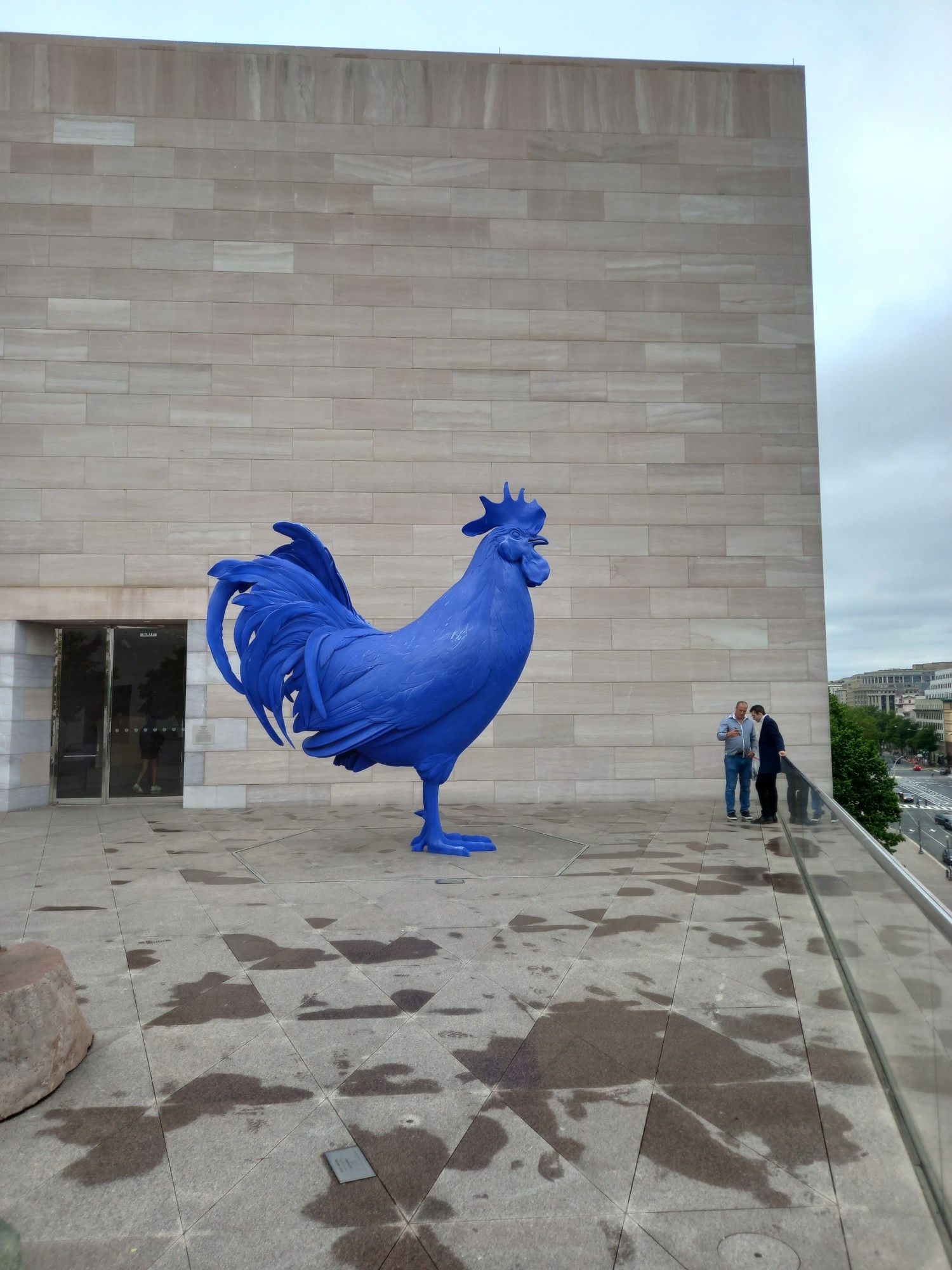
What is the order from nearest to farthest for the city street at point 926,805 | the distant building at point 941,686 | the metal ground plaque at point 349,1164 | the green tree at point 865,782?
the metal ground plaque at point 349,1164 → the green tree at point 865,782 → the city street at point 926,805 → the distant building at point 941,686

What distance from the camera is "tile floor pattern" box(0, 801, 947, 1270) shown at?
95.2 inches

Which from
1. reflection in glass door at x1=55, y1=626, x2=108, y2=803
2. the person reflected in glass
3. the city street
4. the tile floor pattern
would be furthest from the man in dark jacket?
the city street

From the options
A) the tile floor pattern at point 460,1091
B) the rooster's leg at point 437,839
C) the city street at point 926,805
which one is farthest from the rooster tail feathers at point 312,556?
the city street at point 926,805

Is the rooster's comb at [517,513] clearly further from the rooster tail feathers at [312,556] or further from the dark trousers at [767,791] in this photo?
the dark trousers at [767,791]

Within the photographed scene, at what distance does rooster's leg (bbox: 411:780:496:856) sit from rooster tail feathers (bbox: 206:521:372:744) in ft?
4.92

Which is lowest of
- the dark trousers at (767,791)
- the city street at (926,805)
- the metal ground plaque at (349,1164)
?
the city street at (926,805)

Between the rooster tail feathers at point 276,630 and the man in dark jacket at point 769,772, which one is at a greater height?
the rooster tail feathers at point 276,630

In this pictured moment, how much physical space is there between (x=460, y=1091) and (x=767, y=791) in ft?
24.2

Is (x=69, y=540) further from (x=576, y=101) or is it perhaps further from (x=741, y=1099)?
(x=741, y=1099)

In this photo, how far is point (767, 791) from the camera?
9641mm

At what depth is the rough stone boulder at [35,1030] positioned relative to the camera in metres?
3.11

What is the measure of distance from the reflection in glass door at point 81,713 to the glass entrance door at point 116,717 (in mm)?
10

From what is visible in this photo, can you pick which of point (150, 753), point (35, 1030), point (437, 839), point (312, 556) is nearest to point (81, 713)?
point (150, 753)

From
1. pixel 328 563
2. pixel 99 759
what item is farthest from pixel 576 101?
pixel 99 759
